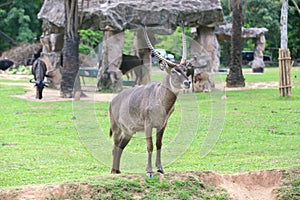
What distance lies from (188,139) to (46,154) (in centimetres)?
404

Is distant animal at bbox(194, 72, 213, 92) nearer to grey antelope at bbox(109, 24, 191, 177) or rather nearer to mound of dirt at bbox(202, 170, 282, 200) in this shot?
mound of dirt at bbox(202, 170, 282, 200)

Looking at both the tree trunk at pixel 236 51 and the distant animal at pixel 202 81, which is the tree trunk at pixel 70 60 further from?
the tree trunk at pixel 236 51

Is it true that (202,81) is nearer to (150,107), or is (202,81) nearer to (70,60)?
(70,60)

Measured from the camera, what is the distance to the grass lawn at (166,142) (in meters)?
9.42

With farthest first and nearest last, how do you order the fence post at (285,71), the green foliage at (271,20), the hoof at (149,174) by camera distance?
the green foliage at (271,20) → the fence post at (285,71) → the hoof at (149,174)

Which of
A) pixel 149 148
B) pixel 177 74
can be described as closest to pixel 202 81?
pixel 149 148

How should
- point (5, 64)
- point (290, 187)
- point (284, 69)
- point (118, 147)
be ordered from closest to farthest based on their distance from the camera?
point (118, 147) → point (290, 187) → point (284, 69) → point (5, 64)

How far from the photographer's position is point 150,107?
721 centimetres

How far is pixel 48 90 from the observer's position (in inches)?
972

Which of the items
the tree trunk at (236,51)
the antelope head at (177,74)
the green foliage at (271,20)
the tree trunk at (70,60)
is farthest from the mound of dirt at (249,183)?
the green foliage at (271,20)

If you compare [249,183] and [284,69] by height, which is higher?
[284,69]

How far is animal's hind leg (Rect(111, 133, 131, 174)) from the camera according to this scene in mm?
7849

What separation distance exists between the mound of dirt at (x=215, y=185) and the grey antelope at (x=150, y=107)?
60 centimetres

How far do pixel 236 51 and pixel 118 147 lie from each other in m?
16.5
